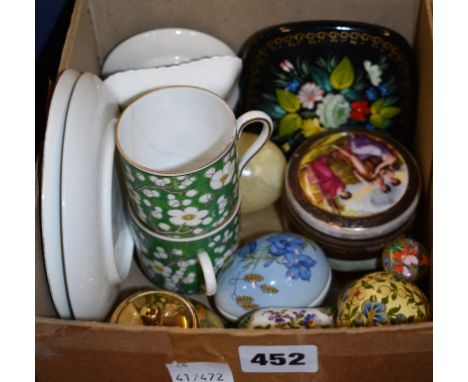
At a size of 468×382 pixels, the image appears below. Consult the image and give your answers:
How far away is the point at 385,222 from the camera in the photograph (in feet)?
2.38

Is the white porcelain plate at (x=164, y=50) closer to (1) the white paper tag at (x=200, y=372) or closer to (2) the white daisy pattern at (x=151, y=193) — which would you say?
(2) the white daisy pattern at (x=151, y=193)

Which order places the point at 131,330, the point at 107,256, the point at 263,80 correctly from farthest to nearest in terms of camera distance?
the point at 263,80 < the point at 107,256 < the point at 131,330

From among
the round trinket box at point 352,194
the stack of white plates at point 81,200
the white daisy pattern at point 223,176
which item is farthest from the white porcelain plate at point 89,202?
the round trinket box at point 352,194

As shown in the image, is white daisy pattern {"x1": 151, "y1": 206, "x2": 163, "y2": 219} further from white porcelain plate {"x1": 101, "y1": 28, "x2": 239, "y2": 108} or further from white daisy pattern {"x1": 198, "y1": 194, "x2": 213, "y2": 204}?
white porcelain plate {"x1": 101, "y1": 28, "x2": 239, "y2": 108}

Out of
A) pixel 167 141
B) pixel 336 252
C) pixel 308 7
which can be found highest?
pixel 308 7

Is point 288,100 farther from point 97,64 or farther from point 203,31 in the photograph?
point 97,64

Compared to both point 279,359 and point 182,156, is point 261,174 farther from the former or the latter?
point 279,359

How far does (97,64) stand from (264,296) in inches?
15.1

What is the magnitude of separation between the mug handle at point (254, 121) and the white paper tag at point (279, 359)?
0.23m

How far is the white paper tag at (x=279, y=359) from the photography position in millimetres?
570

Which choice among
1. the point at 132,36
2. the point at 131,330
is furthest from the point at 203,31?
the point at 131,330

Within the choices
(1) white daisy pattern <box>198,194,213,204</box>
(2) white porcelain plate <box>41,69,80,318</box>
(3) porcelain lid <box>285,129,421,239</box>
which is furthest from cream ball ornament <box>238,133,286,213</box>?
(2) white porcelain plate <box>41,69,80,318</box>

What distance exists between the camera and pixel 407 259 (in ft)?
2.29

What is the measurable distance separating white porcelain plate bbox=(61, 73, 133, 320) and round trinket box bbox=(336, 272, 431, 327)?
237 millimetres
